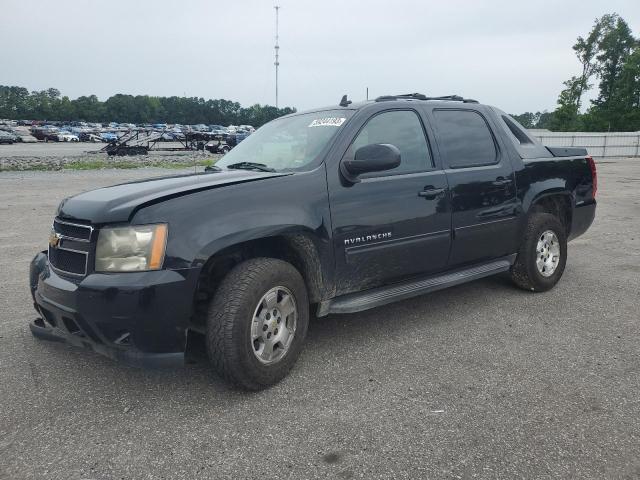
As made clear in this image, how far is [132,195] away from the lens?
300 cm

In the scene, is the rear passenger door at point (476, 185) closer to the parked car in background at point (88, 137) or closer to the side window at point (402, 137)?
the side window at point (402, 137)

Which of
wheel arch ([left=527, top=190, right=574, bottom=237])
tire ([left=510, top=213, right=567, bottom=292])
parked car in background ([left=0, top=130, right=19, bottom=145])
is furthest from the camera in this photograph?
parked car in background ([left=0, top=130, right=19, bottom=145])

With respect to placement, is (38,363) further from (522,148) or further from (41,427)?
(522,148)

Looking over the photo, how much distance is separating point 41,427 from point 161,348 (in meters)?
0.74

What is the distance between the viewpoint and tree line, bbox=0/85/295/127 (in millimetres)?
118688

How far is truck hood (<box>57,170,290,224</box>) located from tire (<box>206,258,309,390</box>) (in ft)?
1.80

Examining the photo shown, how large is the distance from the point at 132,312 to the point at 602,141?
1356 inches

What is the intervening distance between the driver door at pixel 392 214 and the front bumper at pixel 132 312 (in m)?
1.12

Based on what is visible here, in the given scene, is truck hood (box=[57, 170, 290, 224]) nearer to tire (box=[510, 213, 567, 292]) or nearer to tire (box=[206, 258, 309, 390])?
tire (box=[206, 258, 309, 390])

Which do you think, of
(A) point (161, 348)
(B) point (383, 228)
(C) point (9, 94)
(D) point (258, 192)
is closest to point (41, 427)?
(A) point (161, 348)

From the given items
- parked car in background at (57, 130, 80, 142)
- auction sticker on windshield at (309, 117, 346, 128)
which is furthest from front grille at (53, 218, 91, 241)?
parked car in background at (57, 130, 80, 142)

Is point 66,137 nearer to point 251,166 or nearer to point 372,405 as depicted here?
point 251,166

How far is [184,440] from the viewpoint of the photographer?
8.57ft

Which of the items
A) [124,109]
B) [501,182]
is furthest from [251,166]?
[124,109]
